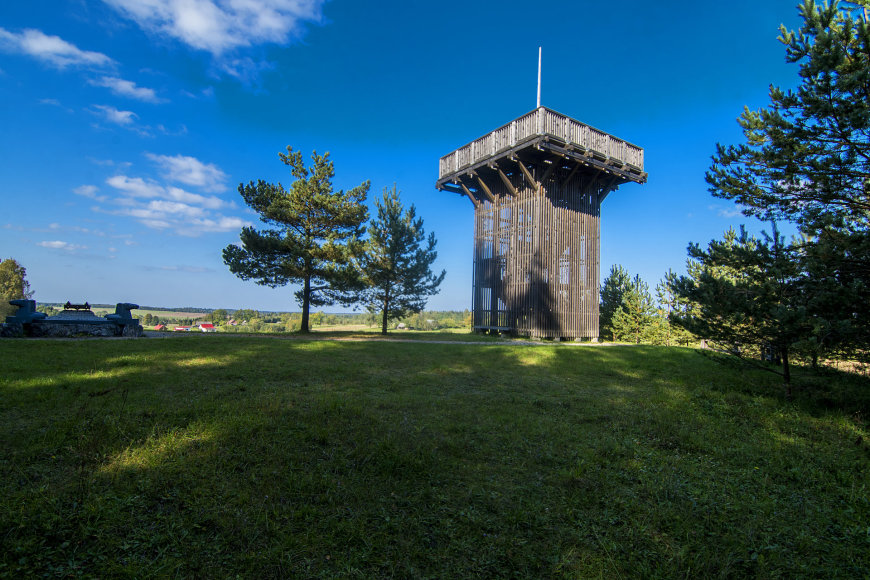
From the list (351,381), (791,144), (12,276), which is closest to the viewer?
(791,144)

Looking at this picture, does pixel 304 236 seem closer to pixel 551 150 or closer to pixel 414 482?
pixel 551 150

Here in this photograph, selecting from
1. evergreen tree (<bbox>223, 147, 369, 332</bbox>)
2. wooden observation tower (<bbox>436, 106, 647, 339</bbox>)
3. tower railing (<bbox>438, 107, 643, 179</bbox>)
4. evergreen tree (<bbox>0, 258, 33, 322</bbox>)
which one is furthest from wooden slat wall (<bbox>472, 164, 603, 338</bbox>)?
evergreen tree (<bbox>0, 258, 33, 322</bbox>)

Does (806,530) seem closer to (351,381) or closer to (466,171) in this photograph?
(351,381)

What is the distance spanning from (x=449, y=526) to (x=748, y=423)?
577 centimetres

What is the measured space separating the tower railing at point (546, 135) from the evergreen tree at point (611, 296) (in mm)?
7571

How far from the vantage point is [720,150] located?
294 inches

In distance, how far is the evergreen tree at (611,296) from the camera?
24.4 m

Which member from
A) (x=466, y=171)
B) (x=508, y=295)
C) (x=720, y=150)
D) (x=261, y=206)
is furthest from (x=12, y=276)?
(x=720, y=150)

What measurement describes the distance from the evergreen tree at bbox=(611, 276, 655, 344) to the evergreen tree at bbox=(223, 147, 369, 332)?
54.4 ft

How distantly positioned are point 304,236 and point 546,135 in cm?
1398

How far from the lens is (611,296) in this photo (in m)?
25.0

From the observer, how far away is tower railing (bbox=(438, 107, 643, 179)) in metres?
17.2

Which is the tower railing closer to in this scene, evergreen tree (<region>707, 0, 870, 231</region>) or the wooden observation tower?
the wooden observation tower

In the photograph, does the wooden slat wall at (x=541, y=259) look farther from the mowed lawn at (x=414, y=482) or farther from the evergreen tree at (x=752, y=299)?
the mowed lawn at (x=414, y=482)
